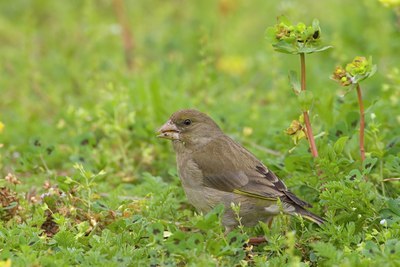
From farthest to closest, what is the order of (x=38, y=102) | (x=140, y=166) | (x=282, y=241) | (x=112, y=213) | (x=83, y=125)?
(x=38, y=102), (x=83, y=125), (x=140, y=166), (x=112, y=213), (x=282, y=241)

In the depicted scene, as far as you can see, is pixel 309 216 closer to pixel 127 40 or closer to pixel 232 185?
pixel 232 185

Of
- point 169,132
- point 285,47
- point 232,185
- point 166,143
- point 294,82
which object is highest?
point 285,47

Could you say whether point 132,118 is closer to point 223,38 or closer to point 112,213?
point 112,213

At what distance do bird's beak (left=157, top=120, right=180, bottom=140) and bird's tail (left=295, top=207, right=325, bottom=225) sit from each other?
129cm

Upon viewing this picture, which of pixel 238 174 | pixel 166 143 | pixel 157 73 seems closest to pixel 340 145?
pixel 238 174

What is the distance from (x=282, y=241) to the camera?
4598 millimetres

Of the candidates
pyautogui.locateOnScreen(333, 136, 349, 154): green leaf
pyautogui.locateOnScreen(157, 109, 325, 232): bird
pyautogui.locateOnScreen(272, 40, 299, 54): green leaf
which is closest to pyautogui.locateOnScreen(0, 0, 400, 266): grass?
pyautogui.locateOnScreen(333, 136, 349, 154): green leaf

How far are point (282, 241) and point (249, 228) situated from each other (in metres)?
0.86

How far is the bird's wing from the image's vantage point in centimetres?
527

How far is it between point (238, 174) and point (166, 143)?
4.71 ft

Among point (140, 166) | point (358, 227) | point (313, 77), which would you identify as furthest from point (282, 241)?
point (313, 77)

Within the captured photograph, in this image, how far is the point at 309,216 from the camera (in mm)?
4969

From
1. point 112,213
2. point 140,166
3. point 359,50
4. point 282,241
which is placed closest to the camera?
point 282,241

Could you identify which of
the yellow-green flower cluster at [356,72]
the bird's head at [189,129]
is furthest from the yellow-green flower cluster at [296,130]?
the bird's head at [189,129]
